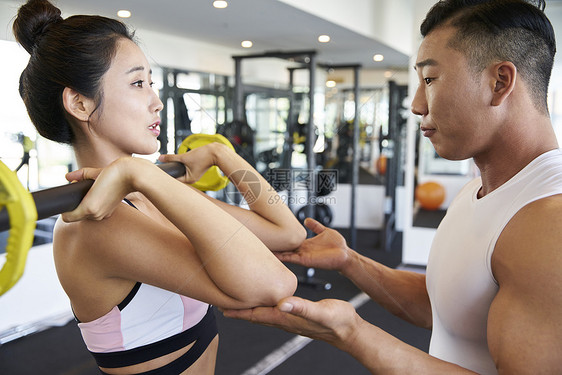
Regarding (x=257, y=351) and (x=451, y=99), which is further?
(x=257, y=351)

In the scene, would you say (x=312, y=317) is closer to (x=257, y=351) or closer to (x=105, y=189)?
(x=105, y=189)

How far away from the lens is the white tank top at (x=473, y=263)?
69 cm

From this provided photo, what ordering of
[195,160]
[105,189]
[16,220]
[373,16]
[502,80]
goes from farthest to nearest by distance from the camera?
[373,16]
[195,160]
[502,80]
[105,189]
[16,220]

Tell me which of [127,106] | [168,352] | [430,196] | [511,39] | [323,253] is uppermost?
[511,39]

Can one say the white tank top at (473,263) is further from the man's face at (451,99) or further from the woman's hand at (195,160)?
the woman's hand at (195,160)

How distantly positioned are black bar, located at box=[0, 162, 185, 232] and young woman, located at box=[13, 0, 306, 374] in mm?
18

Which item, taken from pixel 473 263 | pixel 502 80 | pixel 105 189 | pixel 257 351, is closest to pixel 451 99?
pixel 502 80

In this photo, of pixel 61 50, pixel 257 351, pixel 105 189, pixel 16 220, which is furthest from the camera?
pixel 257 351

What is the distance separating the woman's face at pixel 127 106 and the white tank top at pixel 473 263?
0.62m

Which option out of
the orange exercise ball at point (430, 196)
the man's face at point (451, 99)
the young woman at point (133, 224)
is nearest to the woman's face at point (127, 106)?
the young woman at point (133, 224)

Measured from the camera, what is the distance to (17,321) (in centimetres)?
252

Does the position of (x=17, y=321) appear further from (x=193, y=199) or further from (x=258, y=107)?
(x=258, y=107)

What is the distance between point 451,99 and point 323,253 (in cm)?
48

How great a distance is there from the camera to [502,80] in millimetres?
713
